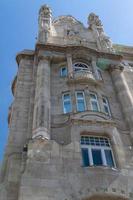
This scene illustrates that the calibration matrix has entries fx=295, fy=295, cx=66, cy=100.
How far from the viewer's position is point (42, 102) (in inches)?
953

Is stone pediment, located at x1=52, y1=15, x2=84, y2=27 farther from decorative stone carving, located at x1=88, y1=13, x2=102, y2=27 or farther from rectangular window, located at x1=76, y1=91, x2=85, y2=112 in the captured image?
rectangular window, located at x1=76, y1=91, x2=85, y2=112

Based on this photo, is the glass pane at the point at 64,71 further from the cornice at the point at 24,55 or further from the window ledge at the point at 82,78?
the cornice at the point at 24,55

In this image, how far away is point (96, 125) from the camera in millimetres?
23016

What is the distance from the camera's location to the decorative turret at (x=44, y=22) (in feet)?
114

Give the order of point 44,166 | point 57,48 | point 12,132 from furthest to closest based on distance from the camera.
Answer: point 57,48 → point 12,132 → point 44,166

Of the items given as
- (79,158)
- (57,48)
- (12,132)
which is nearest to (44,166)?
(79,158)

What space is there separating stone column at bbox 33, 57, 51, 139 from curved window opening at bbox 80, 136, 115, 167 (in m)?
2.91

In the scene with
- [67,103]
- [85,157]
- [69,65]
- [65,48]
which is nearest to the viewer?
[85,157]

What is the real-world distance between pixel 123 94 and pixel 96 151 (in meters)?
8.34

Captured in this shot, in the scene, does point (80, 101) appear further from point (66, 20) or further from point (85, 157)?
point (66, 20)

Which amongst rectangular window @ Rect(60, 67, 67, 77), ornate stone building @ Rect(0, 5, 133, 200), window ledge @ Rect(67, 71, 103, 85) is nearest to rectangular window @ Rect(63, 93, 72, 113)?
ornate stone building @ Rect(0, 5, 133, 200)

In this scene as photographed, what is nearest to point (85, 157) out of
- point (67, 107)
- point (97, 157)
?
point (97, 157)

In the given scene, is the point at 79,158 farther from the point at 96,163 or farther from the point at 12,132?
the point at 12,132

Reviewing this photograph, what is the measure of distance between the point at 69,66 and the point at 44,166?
1375 centimetres
